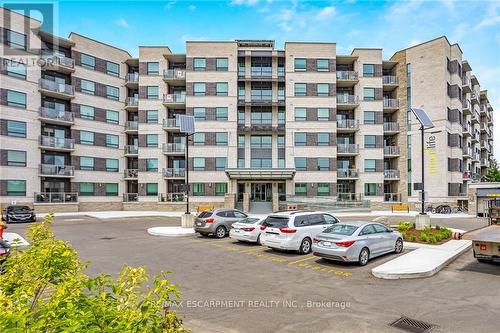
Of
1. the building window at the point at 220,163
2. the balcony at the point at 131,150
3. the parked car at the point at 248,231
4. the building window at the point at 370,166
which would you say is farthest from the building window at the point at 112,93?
the building window at the point at 370,166

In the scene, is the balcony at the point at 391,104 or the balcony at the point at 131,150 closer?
the balcony at the point at 391,104

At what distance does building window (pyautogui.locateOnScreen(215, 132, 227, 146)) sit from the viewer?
128ft

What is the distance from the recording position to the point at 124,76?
1677 inches

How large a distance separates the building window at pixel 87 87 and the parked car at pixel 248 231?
33085 millimetres

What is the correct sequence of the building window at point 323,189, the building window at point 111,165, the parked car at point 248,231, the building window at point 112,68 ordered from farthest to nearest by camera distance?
the building window at point 112,68, the building window at point 111,165, the building window at point 323,189, the parked car at point 248,231

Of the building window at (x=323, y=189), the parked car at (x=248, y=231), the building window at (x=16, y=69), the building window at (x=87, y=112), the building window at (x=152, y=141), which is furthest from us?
the building window at (x=152, y=141)

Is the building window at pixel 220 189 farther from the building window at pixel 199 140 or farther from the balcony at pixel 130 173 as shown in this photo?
the balcony at pixel 130 173

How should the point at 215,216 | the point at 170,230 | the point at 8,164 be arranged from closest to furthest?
1. the point at 215,216
2. the point at 170,230
3. the point at 8,164

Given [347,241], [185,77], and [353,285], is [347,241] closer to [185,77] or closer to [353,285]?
[353,285]

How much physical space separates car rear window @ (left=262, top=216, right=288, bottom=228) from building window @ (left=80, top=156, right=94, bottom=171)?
1281 inches

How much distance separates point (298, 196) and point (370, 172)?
10319 mm

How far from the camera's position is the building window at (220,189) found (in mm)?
38594

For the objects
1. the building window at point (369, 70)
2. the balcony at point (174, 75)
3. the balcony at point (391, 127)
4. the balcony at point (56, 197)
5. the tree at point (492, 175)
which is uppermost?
the building window at point (369, 70)

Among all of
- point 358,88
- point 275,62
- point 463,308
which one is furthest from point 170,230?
point 358,88
